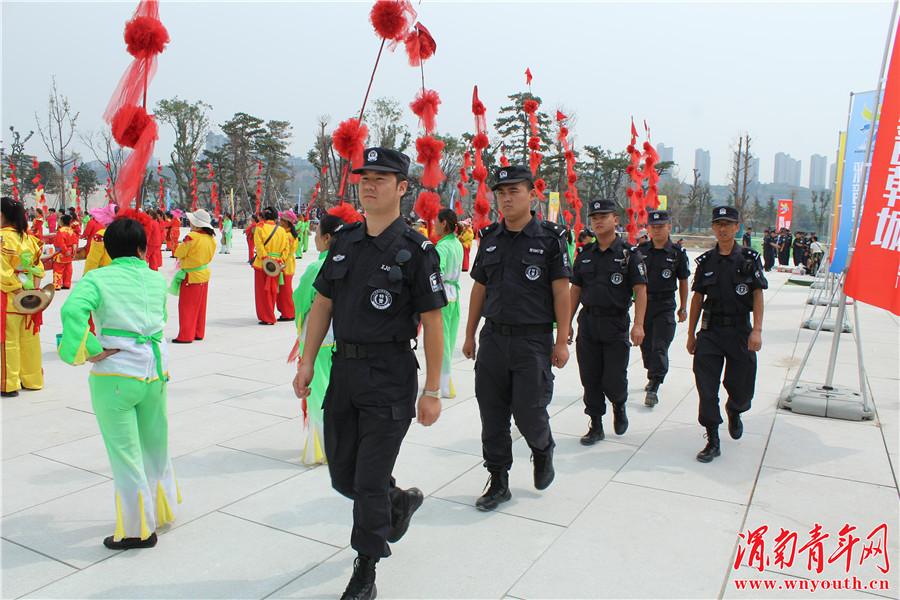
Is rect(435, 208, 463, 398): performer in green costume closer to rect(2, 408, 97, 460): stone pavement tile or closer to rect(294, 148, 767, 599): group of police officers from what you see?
rect(294, 148, 767, 599): group of police officers

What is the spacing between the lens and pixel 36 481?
13.5 ft

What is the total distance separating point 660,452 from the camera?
494cm

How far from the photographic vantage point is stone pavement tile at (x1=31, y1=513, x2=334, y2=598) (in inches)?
115

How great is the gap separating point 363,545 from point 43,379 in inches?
207

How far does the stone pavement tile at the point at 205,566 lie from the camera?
2.93m

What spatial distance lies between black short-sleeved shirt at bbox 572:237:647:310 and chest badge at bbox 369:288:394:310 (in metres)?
2.55

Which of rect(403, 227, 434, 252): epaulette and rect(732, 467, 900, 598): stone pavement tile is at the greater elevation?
rect(403, 227, 434, 252): epaulette

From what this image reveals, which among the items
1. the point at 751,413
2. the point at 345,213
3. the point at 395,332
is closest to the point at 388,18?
the point at 345,213

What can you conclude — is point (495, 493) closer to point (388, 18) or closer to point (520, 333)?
point (520, 333)

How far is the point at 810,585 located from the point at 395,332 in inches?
89.9

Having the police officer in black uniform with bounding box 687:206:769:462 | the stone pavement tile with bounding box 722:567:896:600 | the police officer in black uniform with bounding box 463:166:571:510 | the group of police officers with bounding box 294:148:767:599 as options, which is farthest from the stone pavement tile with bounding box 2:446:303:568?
the police officer in black uniform with bounding box 687:206:769:462

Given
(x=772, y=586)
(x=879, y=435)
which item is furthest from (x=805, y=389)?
(x=772, y=586)

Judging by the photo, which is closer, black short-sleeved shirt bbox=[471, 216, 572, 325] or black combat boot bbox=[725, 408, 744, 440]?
black short-sleeved shirt bbox=[471, 216, 572, 325]

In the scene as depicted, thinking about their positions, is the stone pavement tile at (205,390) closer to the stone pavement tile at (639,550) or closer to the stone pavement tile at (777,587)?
the stone pavement tile at (639,550)
